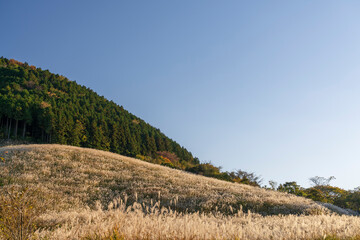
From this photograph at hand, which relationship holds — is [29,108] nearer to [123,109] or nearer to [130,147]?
[130,147]

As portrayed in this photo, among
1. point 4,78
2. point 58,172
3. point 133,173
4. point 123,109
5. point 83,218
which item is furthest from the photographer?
point 123,109

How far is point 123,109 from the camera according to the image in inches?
5113

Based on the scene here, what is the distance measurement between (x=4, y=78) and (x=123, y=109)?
53.2 meters

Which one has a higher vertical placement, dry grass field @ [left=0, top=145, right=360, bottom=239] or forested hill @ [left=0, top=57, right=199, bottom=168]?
forested hill @ [left=0, top=57, right=199, bottom=168]

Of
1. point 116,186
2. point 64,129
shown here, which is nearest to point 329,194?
point 116,186

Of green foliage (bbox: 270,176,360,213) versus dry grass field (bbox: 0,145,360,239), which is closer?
dry grass field (bbox: 0,145,360,239)

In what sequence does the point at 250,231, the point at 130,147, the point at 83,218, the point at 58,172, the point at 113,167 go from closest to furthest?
the point at 250,231
the point at 83,218
the point at 58,172
the point at 113,167
the point at 130,147

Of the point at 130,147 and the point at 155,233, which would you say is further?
the point at 130,147

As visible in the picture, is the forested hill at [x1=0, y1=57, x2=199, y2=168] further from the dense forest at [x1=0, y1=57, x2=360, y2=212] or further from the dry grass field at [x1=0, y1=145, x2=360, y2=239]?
the dry grass field at [x1=0, y1=145, x2=360, y2=239]

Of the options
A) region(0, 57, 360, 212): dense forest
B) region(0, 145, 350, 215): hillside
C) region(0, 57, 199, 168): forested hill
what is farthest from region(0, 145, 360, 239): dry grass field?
region(0, 57, 199, 168): forested hill

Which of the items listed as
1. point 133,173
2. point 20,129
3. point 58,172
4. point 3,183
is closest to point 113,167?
point 133,173

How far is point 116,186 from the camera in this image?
1981 centimetres

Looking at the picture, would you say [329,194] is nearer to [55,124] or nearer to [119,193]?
[119,193]

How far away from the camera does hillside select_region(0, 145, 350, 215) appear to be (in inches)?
594
